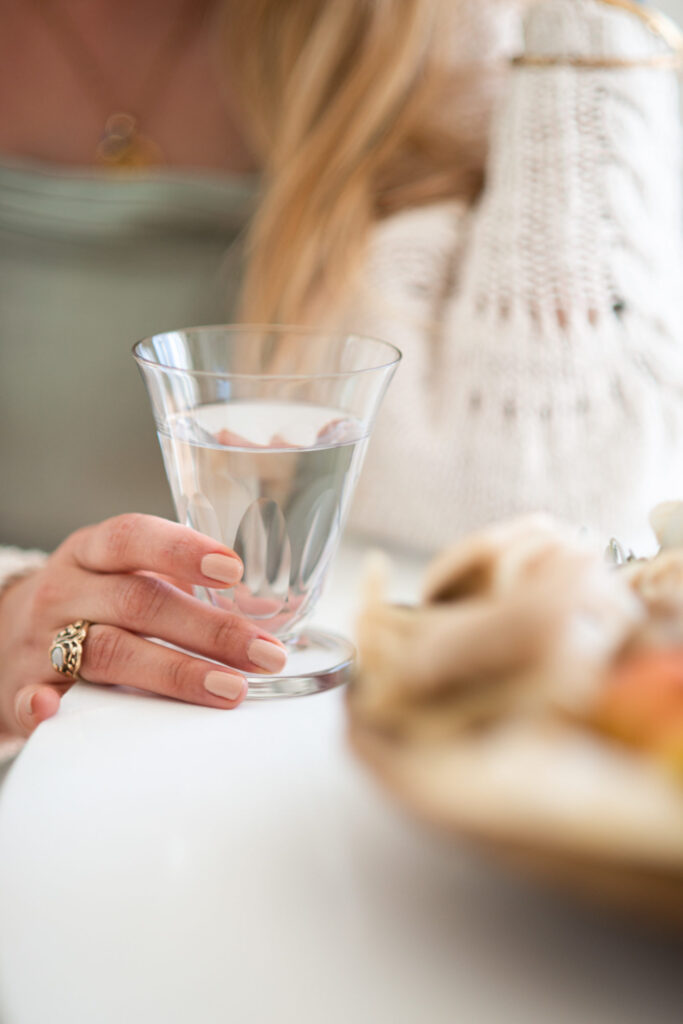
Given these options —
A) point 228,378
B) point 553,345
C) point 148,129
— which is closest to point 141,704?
point 228,378

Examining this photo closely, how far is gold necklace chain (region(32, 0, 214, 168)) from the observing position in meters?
1.24

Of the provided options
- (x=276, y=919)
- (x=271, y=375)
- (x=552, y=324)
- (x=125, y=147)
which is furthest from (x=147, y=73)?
(x=276, y=919)

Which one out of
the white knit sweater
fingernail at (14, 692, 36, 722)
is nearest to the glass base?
fingernail at (14, 692, 36, 722)

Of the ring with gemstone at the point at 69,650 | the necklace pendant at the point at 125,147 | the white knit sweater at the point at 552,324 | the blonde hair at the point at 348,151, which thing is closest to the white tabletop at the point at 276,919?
the ring with gemstone at the point at 69,650

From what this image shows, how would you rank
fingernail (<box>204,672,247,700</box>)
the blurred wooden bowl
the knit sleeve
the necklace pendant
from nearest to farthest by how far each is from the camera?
the blurred wooden bowl → fingernail (<box>204,672,247,700</box>) → the knit sleeve → the necklace pendant

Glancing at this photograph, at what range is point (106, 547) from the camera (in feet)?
1.52

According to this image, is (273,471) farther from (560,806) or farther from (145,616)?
(560,806)

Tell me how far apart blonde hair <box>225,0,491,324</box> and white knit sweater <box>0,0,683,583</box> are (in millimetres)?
82

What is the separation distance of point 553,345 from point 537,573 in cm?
64

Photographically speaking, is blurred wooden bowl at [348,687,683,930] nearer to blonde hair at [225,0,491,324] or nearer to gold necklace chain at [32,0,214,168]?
blonde hair at [225,0,491,324]

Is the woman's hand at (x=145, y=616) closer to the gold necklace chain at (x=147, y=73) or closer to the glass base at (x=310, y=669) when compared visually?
the glass base at (x=310, y=669)

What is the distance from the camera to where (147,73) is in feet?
4.09

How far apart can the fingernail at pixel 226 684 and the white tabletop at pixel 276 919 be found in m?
0.06

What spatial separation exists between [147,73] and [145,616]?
3.42 ft
